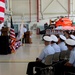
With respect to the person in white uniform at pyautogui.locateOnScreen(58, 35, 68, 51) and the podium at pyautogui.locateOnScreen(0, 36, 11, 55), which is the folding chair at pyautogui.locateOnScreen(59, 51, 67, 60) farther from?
the podium at pyautogui.locateOnScreen(0, 36, 11, 55)

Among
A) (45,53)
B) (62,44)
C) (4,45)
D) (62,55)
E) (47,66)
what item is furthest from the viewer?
(4,45)

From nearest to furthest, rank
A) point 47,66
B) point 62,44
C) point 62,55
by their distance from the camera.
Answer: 1. point 47,66
2. point 62,55
3. point 62,44

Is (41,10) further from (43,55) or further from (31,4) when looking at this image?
(43,55)

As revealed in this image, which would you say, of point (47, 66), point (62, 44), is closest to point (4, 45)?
point (62, 44)

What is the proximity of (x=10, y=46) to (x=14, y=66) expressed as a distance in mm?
3953

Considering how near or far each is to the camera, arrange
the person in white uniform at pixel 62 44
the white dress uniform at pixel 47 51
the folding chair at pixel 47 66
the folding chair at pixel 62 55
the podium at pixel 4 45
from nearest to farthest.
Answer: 1. the folding chair at pixel 47 66
2. the white dress uniform at pixel 47 51
3. the folding chair at pixel 62 55
4. the person in white uniform at pixel 62 44
5. the podium at pixel 4 45

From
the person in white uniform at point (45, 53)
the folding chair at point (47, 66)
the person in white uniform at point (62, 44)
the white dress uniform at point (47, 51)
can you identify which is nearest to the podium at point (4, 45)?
the person in white uniform at point (62, 44)

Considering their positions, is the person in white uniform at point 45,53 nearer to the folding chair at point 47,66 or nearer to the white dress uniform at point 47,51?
the white dress uniform at point 47,51

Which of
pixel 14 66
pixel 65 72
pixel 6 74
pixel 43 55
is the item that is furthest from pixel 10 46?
pixel 65 72

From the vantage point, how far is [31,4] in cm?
3209

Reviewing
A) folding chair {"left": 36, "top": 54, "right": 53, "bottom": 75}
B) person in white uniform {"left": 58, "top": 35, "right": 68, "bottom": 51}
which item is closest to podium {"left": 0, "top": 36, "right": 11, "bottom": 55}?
person in white uniform {"left": 58, "top": 35, "right": 68, "bottom": 51}

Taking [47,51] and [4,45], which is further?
[4,45]

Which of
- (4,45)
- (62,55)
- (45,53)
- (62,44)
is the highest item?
(62,44)

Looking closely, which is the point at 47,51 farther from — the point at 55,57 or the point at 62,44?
the point at 62,44
